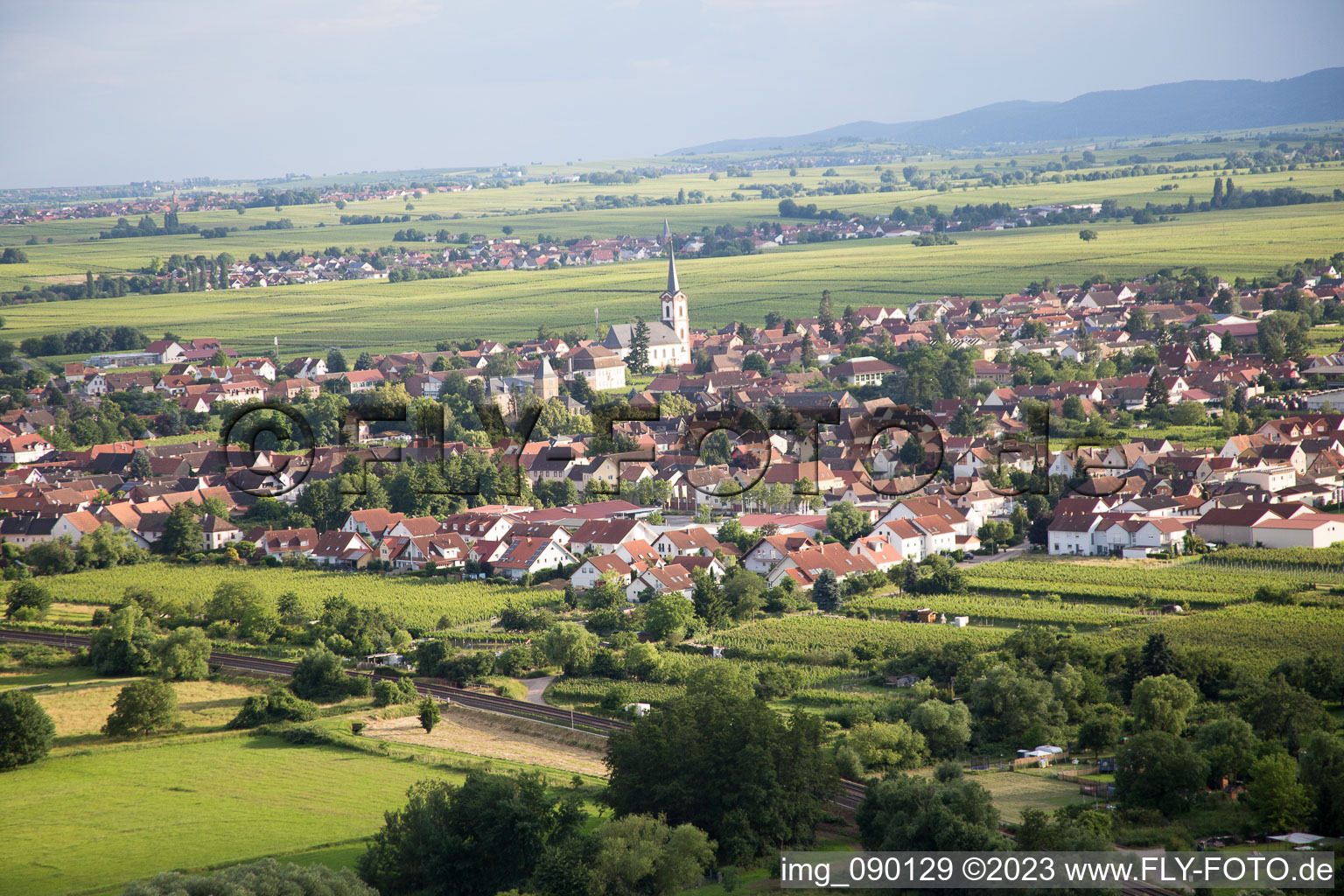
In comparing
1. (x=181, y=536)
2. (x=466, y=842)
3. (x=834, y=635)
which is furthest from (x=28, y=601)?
(x=466, y=842)

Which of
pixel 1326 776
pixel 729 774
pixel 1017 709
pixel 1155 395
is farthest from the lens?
pixel 1155 395

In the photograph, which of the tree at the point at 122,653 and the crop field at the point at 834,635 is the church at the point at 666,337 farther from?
the tree at the point at 122,653

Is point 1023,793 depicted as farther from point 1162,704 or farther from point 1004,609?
point 1004,609

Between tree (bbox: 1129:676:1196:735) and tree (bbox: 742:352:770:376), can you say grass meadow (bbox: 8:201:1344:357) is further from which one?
tree (bbox: 1129:676:1196:735)

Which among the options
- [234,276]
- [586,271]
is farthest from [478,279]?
[234,276]

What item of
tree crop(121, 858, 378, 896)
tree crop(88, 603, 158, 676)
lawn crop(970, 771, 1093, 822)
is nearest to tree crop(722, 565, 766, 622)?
lawn crop(970, 771, 1093, 822)

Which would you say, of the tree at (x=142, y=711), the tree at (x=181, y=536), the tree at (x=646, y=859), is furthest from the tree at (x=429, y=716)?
the tree at (x=181, y=536)

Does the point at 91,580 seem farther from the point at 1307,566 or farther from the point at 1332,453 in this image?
the point at 1332,453
